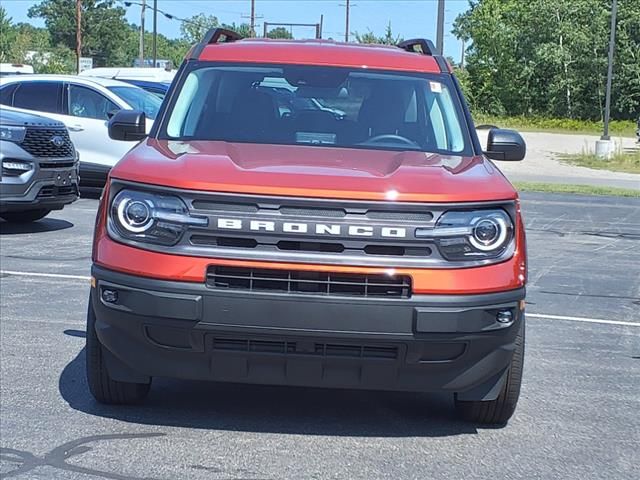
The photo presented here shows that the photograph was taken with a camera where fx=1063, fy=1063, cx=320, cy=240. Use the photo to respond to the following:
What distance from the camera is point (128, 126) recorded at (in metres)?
5.94

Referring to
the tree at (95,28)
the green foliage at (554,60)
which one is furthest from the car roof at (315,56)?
the tree at (95,28)

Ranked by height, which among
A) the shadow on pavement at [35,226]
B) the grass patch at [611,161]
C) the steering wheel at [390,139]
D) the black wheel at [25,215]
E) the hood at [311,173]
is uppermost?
the steering wheel at [390,139]

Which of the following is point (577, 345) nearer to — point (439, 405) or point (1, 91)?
point (439, 405)

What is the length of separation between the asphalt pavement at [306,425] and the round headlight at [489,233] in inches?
37.1

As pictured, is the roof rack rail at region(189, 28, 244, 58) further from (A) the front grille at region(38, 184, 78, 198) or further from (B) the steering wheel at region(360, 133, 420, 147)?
(A) the front grille at region(38, 184, 78, 198)

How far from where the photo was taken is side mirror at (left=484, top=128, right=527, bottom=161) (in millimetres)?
5852

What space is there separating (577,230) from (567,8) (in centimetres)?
5488

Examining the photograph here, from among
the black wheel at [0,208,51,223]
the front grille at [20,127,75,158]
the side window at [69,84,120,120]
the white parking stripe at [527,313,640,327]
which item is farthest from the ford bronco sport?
the side window at [69,84,120,120]

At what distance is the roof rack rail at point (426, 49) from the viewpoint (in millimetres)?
6172

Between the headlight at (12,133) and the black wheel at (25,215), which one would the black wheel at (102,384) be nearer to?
the headlight at (12,133)

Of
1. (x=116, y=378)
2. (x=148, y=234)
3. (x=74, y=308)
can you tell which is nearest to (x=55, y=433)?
(x=116, y=378)

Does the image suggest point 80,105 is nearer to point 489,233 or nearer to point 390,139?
point 390,139

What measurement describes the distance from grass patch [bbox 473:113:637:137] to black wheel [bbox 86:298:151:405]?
55.4 metres

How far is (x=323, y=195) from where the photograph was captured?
14.4ft
